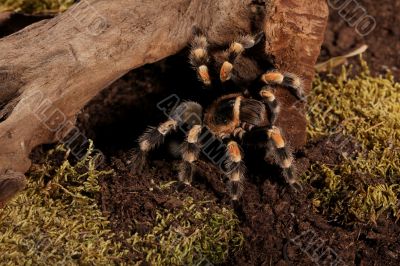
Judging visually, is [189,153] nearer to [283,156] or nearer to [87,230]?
[283,156]

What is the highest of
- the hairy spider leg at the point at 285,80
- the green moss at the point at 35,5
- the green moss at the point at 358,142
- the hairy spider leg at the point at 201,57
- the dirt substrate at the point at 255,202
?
the green moss at the point at 35,5

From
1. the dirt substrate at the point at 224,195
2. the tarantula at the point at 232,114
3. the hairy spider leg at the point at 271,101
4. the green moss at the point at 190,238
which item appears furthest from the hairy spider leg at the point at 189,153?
the hairy spider leg at the point at 271,101

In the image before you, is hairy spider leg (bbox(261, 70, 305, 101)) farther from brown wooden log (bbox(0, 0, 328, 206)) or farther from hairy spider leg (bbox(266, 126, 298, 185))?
hairy spider leg (bbox(266, 126, 298, 185))

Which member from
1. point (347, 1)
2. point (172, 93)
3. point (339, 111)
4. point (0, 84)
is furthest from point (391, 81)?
point (0, 84)

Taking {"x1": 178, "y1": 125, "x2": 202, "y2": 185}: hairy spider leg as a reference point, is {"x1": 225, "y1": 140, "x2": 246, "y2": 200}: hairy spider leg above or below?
below

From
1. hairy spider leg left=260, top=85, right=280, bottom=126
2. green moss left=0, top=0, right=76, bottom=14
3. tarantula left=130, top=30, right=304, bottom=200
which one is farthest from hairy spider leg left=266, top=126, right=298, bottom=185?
green moss left=0, top=0, right=76, bottom=14

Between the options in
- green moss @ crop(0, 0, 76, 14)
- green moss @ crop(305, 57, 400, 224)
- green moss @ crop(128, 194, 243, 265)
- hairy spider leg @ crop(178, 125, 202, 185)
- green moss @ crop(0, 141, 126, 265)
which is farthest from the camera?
green moss @ crop(0, 0, 76, 14)

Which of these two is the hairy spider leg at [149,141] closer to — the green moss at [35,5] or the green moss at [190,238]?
the green moss at [190,238]
